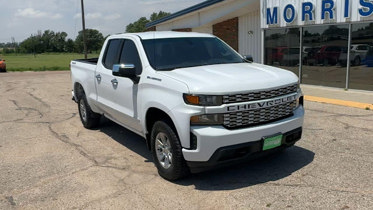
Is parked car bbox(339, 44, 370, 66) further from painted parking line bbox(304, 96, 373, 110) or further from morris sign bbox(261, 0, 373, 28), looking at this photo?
painted parking line bbox(304, 96, 373, 110)

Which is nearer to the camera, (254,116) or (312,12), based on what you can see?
(254,116)

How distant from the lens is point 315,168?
Result: 4734mm

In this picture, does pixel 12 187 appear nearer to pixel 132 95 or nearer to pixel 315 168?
pixel 132 95

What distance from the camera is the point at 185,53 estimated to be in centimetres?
520

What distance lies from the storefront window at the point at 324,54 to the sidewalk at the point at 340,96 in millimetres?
438

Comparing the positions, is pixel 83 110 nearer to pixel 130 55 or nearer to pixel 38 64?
pixel 130 55

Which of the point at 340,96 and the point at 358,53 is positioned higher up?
the point at 358,53

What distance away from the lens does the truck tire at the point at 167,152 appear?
4207 millimetres

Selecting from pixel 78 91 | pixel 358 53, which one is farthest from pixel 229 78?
pixel 358 53

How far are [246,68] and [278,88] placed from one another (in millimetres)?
640

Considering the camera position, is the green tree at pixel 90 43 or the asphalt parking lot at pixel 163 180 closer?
the asphalt parking lot at pixel 163 180

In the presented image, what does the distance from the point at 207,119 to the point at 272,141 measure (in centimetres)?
89

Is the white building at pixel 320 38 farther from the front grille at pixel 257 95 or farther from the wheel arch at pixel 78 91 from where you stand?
the wheel arch at pixel 78 91

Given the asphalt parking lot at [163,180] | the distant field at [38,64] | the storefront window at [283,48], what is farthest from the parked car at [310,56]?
the distant field at [38,64]
